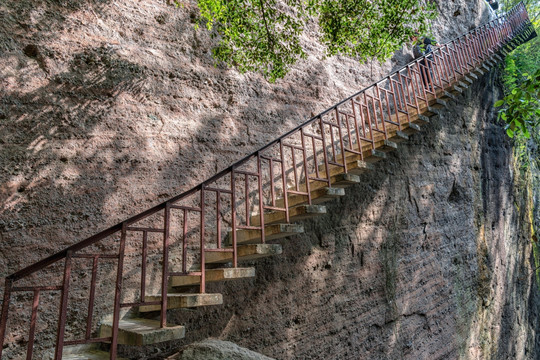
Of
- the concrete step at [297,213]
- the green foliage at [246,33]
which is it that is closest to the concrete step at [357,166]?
the concrete step at [297,213]

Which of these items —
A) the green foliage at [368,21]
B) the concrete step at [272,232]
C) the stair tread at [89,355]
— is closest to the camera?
the stair tread at [89,355]

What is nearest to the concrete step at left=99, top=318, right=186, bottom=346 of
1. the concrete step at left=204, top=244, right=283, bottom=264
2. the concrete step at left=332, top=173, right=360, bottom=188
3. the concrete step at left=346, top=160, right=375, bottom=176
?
→ the concrete step at left=204, top=244, right=283, bottom=264

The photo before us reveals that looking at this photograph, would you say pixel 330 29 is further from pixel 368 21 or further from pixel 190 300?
pixel 190 300

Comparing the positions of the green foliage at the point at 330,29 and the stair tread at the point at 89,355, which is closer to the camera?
the stair tread at the point at 89,355

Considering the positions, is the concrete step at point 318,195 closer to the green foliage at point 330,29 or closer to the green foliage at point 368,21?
the green foliage at point 330,29

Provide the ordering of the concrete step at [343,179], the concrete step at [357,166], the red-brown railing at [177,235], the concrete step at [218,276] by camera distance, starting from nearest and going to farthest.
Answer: the red-brown railing at [177,235] → the concrete step at [218,276] → the concrete step at [343,179] → the concrete step at [357,166]

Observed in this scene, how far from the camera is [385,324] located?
6.13 m

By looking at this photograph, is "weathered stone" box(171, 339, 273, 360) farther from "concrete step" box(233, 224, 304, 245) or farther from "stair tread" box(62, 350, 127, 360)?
"concrete step" box(233, 224, 304, 245)

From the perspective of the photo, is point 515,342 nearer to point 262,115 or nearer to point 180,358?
point 262,115

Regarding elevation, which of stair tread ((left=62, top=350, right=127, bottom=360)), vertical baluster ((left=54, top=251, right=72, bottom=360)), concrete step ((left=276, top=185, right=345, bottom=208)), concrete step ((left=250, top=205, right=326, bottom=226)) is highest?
concrete step ((left=276, top=185, right=345, bottom=208))

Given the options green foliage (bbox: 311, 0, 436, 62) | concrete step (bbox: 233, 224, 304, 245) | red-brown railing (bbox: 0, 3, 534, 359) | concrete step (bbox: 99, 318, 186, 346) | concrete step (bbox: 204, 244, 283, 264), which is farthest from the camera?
green foliage (bbox: 311, 0, 436, 62)

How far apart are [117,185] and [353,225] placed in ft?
11.9

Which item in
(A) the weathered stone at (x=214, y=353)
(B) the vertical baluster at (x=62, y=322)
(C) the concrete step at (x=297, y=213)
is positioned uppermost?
(C) the concrete step at (x=297, y=213)

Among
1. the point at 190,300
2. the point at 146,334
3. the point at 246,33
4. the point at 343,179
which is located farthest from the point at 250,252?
the point at 246,33
